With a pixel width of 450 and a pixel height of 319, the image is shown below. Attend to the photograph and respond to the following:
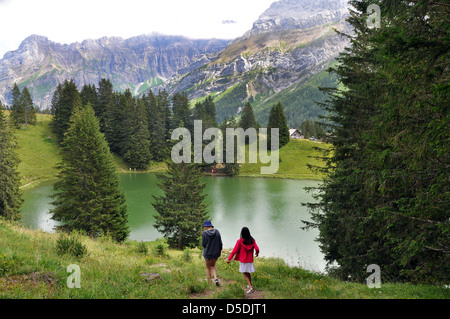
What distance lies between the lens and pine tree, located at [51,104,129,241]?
63.7 ft

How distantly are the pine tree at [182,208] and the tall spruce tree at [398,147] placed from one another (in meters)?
11.6

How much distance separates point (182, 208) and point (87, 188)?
304 inches

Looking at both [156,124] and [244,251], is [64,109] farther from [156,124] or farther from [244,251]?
[244,251]

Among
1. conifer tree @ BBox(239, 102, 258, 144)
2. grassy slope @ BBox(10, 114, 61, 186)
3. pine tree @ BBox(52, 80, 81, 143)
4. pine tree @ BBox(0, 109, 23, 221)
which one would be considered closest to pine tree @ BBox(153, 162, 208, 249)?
pine tree @ BBox(0, 109, 23, 221)

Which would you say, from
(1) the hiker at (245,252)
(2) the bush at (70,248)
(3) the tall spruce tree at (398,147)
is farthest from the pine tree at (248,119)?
(1) the hiker at (245,252)

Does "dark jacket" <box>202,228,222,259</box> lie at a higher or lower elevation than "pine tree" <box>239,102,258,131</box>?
lower

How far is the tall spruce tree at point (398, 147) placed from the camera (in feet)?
15.9

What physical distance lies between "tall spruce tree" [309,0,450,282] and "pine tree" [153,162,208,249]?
455 inches

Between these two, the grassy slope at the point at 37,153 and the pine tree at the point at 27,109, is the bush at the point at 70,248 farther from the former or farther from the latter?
the pine tree at the point at 27,109

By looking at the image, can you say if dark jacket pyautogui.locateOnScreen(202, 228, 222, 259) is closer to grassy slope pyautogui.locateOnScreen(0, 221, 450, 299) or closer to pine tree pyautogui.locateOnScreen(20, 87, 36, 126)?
grassy slope pyautogui.locateOnScreen(0, 221, 450, 299)

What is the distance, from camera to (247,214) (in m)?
33.0
